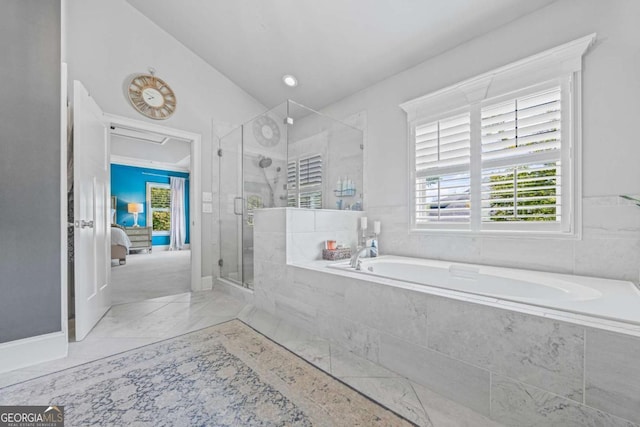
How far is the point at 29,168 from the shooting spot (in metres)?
1.64

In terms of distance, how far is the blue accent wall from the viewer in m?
6.75

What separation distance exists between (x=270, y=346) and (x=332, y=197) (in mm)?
1612

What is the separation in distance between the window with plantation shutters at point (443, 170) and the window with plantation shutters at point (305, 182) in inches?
39.0

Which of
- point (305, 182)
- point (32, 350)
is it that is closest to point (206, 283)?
point (32, 350)

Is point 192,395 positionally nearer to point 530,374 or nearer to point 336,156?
point 530,374

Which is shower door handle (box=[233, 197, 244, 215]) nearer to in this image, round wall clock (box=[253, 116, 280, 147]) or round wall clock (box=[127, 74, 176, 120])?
round wall clock (box=[253, 116, 280, 147])

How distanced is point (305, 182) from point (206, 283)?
1.86 metres

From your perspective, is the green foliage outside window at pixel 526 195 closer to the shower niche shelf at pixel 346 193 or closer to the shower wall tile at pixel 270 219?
the shower niche shelf at pixel 346 193

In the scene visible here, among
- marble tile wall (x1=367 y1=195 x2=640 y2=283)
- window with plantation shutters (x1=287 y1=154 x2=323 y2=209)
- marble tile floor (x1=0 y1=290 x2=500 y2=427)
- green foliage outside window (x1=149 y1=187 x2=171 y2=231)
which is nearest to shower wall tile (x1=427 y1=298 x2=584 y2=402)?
marble tile floor (x1=0 y1=290 x2=500 y2=427)

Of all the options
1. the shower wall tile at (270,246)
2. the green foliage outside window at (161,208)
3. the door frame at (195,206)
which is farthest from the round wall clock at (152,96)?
the green foliage outside window at (161,208)

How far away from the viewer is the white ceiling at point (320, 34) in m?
2.08

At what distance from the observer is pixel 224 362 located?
1615 mm

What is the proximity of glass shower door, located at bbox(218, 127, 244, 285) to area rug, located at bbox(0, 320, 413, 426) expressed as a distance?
141cm

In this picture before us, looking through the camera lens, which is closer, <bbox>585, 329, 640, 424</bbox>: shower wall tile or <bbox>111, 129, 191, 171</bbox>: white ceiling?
<bbox>585, 329, 640, 424</bbox>: shower wall tile
